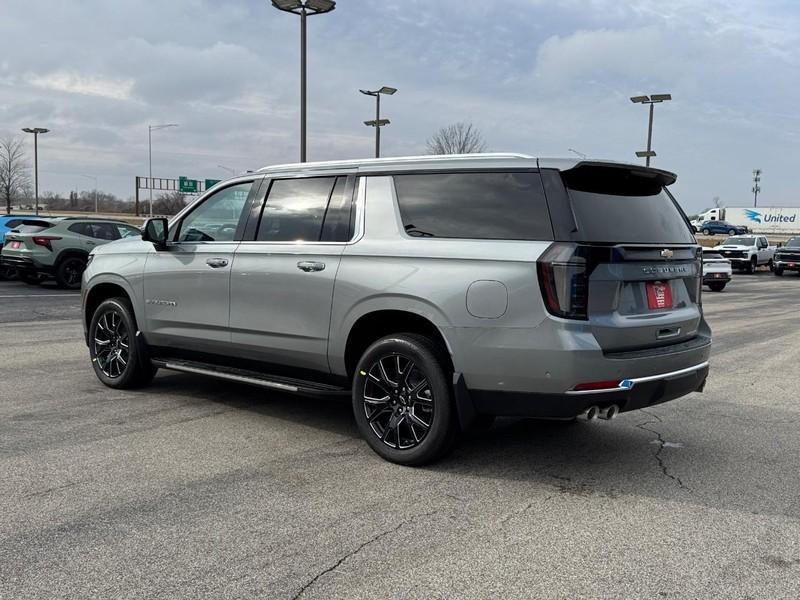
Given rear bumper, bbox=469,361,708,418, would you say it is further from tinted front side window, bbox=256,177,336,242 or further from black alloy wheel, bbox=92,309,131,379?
black alloy wheel, bbox=92,309,131,379

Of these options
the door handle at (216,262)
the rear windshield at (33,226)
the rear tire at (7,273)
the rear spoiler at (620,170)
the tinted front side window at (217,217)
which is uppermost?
the rear spoiler at (620,170)

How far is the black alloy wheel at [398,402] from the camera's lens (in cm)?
456

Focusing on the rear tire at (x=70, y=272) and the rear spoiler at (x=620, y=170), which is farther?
the rear tire at (x=70, y=272)

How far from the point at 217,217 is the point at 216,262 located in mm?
456

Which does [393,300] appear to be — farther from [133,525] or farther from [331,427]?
[133,525]

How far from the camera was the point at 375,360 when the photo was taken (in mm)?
4730

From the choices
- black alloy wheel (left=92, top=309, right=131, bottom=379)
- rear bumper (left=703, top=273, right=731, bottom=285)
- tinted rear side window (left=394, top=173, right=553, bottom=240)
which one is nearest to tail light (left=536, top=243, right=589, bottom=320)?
tinted rear side window (left=394, top=173, right=553, bottom=240)

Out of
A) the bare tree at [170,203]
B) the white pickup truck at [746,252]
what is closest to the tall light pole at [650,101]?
the white pickup truck at [746,252]

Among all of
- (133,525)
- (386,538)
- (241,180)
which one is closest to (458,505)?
(386,538)

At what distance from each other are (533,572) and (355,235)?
8.38 feet

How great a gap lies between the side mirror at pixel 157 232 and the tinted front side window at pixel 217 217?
0.43 ft

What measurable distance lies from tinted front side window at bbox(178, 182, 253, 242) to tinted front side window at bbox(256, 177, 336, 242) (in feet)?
1.09

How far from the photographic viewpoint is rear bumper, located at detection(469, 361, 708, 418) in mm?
4098

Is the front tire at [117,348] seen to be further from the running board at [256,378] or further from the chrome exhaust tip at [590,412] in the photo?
the chrome exhaust tip at [590,412]
